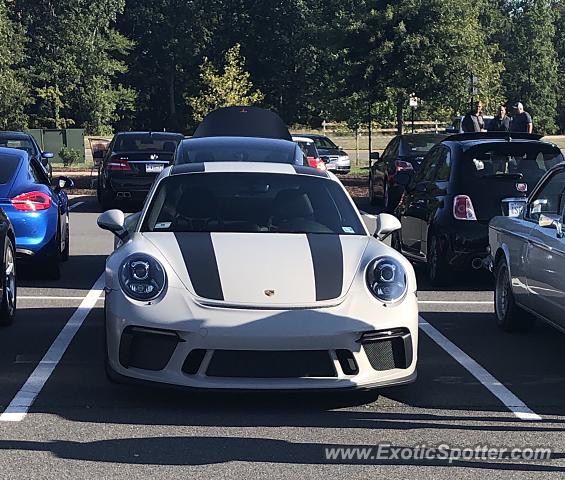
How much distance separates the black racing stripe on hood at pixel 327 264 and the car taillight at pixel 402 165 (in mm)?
13316

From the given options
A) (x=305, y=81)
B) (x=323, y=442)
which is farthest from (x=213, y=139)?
(x=305, y=81)

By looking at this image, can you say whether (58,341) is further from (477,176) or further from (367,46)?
(367,46)

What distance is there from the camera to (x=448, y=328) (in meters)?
9.53

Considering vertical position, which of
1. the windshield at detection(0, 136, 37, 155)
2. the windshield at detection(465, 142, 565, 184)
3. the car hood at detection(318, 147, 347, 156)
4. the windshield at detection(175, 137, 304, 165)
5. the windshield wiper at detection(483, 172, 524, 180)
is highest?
the windshield at detection(175, 137, 304, 165)

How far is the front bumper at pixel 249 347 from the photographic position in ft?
20.7

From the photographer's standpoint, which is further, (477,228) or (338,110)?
(338,110)

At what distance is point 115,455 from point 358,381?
1508 millimetres

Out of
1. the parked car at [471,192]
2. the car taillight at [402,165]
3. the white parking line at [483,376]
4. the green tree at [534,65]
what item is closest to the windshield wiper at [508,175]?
the parked car at [471,192]

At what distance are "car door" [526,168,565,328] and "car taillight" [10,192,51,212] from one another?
17.2 feet

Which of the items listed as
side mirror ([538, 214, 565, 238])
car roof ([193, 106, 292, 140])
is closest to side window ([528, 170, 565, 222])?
side mirror ([538, 214, 565, 238])

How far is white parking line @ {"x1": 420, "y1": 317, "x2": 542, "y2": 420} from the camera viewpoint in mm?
6637

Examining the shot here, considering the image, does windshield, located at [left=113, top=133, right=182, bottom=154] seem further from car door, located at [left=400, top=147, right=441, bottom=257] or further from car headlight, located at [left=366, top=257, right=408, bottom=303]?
car headlight, located at [left=366, top=257, right=408, bottom=303]

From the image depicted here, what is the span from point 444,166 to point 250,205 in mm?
4909

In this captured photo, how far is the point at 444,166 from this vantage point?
12.4 metres
